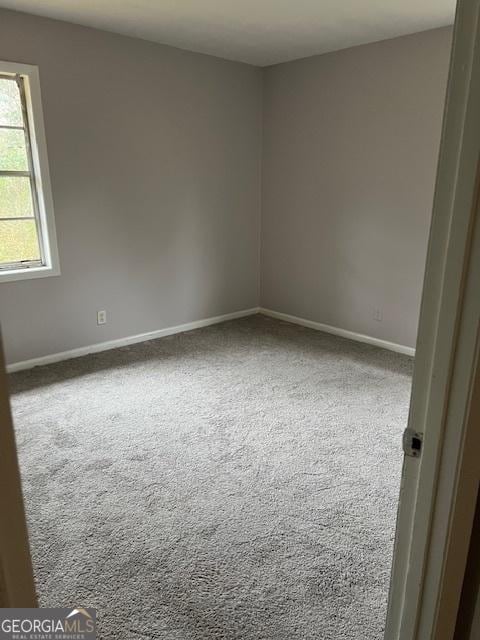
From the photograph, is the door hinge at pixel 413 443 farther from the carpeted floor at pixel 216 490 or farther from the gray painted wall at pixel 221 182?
the gray painted wall at pixel 221 182

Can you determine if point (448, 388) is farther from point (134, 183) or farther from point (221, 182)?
point (221, 182)

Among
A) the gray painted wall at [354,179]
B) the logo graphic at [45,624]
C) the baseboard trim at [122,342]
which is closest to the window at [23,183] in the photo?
the baseboard trim at [122,342]

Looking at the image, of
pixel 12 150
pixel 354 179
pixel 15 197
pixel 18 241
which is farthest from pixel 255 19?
pixel 18 241

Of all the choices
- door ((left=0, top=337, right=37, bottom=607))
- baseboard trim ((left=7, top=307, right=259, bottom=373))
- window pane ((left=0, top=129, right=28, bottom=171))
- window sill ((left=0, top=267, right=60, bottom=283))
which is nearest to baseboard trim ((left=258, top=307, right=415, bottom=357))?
baseboard trim ((left=7, top=307, right=259, bottom=373))

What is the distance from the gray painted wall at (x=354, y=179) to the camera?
3.64m

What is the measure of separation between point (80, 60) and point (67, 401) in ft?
7.97

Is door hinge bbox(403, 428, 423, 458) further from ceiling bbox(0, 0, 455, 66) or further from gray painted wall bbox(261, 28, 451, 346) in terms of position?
gray painted wall bbox(261, 28, 451, 346)

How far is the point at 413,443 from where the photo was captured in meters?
0.94

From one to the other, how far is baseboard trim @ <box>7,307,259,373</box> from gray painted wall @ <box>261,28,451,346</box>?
22.7 inches

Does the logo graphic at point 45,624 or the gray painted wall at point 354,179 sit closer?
the logo graphic at point 45,624

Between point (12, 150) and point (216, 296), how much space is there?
2.19 metres

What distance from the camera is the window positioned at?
331 centimetres

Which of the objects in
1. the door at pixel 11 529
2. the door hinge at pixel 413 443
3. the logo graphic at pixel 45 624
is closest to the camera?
the door at pixel 11 529

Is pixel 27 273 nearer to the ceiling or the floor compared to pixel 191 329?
nearer to the ceiling
